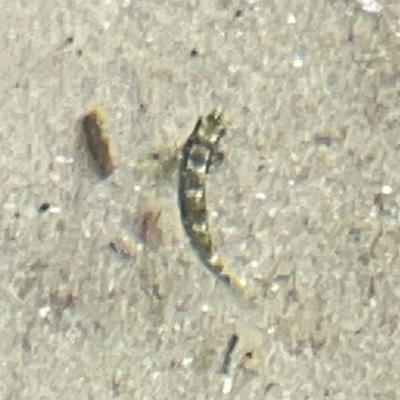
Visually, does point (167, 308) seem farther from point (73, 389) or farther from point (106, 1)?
point (106, 1)

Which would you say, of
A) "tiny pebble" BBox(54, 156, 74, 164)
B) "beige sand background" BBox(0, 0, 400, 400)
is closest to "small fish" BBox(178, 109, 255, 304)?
"beige sand background" BBox(0, 0, 400, 400)

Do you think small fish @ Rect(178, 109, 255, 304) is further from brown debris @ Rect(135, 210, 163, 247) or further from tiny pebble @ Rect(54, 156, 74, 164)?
tiny pebble @ Rect(54, 156, 74, 164)

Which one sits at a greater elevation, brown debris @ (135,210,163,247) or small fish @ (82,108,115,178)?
small fish @ (82,108,115,178)

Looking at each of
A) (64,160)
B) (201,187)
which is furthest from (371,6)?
(64,160)

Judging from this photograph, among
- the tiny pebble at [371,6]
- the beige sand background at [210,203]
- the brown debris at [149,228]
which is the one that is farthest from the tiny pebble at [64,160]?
the tiny pebble at [371,6]

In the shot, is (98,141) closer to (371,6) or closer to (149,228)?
(149,228)

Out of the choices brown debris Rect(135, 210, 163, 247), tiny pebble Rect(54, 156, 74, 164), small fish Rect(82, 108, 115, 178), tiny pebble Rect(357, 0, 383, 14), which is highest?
tiny pebble Rect(357, 0, 383, 14)

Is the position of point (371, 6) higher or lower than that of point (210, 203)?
higher
